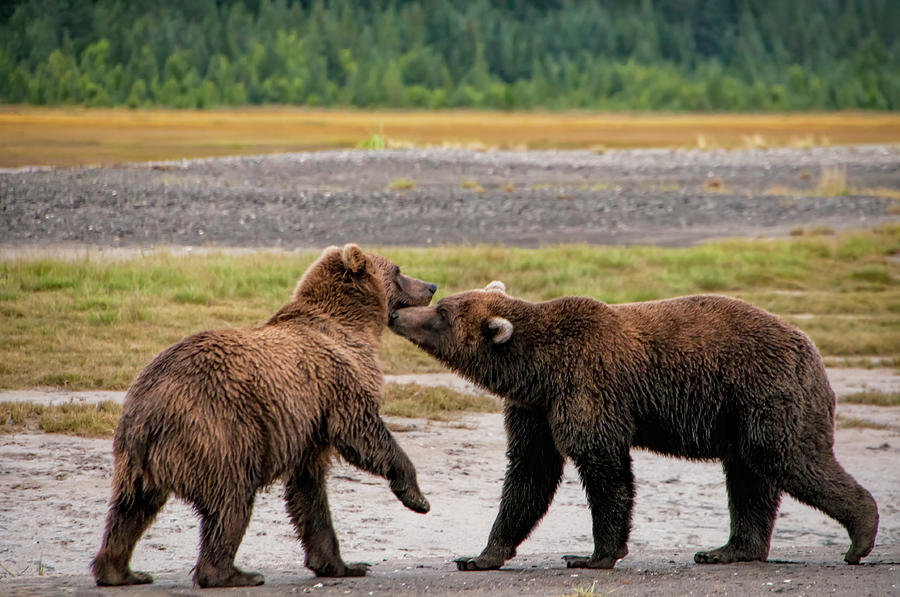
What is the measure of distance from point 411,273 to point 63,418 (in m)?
7.47

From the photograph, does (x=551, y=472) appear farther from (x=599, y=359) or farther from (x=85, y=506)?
(x=85, y=506)

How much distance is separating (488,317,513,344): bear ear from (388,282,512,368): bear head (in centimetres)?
5

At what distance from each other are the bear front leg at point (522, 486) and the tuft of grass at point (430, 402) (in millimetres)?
3688

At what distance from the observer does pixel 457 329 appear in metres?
6.98

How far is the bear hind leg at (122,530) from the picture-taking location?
5.85 m

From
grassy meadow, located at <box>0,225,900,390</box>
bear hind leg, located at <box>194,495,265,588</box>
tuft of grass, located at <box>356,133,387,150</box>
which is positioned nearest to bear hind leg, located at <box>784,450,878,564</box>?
bear hind leg, located at <box>194,495,265,588</box>

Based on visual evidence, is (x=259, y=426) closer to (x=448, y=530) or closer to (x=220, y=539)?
(x=220, y=539)

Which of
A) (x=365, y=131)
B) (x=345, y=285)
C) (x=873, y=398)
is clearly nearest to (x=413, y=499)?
(x=345, y=285)

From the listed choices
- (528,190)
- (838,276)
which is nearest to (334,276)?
(838,276)

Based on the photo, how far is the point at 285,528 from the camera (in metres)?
7.68

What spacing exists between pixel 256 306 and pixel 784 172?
26.6 m

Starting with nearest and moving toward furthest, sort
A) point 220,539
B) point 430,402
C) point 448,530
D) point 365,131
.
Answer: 1. point 220,539
2. point 448,530
3. point 430,402
4. point 365,131

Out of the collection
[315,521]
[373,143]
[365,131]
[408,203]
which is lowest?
[408,203]

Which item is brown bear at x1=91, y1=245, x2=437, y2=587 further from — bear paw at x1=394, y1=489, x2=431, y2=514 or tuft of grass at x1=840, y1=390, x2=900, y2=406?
tuft of grass at x1=840, y1=390, x2=900, y2=406
